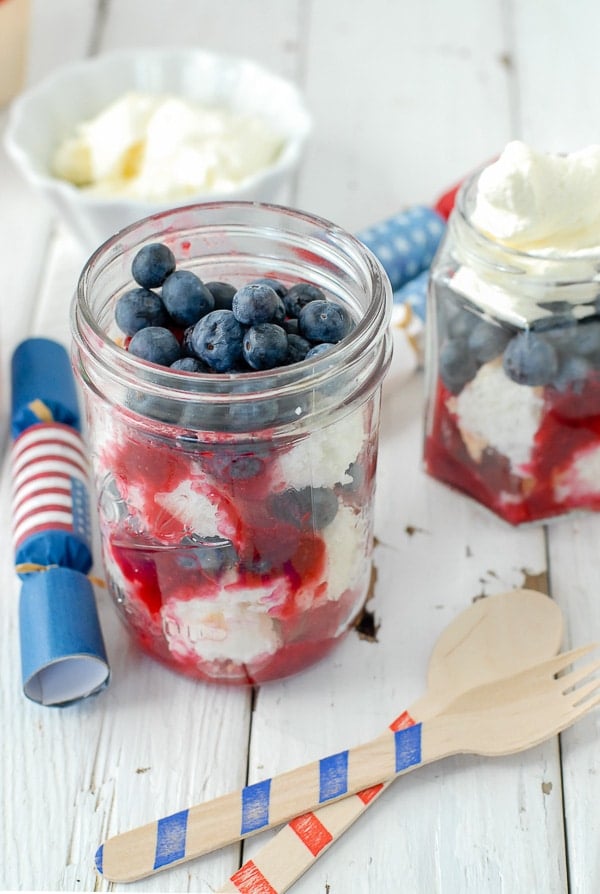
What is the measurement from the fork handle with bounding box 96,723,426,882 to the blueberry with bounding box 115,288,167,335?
1.02 ft

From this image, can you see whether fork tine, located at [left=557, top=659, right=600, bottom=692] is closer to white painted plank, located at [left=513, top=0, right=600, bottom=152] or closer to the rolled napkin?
the rolled napkin

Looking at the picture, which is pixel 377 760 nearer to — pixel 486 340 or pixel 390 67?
pixel 486 340

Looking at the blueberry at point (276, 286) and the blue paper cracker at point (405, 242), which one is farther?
the blue paper cracker at point (405, 242)

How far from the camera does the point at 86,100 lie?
4.18 ft

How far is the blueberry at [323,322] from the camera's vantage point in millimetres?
684

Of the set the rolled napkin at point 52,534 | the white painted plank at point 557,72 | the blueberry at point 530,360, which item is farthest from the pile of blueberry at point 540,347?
the white painted plank at point 557,72

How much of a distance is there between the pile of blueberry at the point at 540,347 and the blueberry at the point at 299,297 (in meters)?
0.15

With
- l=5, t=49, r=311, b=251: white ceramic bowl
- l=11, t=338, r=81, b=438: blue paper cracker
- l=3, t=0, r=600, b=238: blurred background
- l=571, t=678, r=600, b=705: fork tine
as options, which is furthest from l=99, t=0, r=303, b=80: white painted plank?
l=571, t=678, r=600, b=705: fork tine

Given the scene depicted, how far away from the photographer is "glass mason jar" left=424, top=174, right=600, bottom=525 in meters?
0.79

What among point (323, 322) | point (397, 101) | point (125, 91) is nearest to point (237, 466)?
point (323, 322)

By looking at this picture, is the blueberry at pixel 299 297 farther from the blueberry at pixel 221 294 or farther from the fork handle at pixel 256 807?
the fork handle at pixel 256 807

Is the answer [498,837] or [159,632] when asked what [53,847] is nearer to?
[159,632]

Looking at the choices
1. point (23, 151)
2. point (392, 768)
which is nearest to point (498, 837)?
point (392, 768)

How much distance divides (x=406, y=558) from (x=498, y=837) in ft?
0.83
